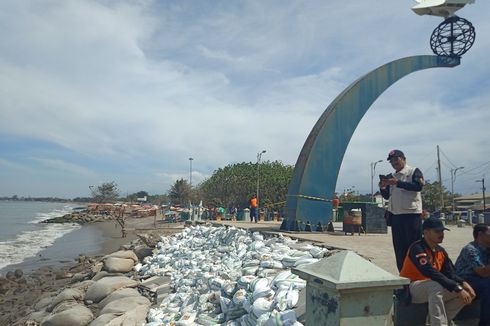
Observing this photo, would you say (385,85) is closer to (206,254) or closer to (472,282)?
(206,254)

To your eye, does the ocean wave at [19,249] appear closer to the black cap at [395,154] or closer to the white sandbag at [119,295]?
the white sandbag at [119,295]

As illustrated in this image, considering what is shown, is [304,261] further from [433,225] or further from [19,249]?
[19,249]

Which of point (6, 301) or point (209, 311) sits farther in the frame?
point (6, 301)

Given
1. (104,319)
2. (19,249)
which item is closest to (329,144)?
Answer: (104,319)

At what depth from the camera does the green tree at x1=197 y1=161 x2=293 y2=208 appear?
123 ft

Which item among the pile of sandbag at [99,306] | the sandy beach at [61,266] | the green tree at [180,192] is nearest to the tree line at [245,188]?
the green tree at [180,192]

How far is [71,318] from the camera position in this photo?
7016 mm

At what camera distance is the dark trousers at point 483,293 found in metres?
3.52

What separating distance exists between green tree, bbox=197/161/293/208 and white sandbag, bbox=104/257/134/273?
23742mm

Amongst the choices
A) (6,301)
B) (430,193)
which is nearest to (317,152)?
(6,301)

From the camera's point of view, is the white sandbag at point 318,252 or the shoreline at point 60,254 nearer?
the white sandbag at point 318,252

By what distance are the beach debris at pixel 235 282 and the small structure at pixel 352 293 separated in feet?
5.63

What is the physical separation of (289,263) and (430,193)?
38.2 m

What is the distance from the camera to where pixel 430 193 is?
4016cm
